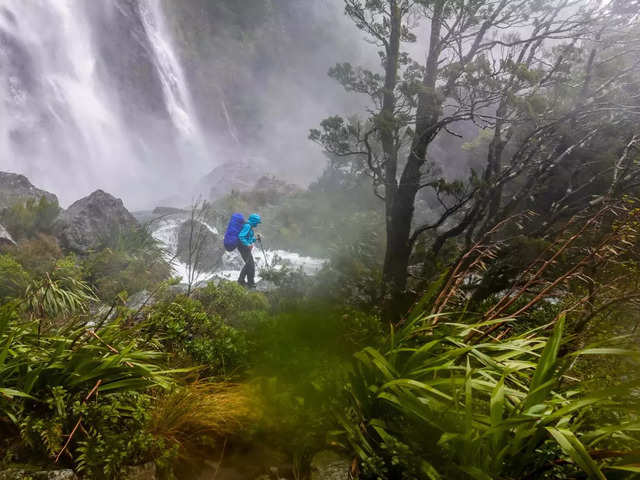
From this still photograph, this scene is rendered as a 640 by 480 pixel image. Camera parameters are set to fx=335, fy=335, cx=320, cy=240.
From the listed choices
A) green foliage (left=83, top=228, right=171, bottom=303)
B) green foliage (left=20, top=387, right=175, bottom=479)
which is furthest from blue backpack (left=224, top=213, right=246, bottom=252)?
green foliage (left=20, top=387, right=175, bottom=479)

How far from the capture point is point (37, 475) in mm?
1372

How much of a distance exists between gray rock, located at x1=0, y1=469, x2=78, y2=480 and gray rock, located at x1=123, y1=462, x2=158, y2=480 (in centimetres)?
20

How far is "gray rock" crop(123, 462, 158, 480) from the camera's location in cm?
152

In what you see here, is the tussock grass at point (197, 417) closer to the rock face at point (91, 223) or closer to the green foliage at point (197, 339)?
the green foliage at point (197, 339)

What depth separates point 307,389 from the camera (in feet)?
7.03

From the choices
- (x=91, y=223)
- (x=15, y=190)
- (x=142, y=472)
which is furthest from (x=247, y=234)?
(x=15, y=190)

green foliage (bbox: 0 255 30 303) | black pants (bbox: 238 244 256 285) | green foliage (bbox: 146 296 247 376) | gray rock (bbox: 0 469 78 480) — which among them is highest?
black pants (bbox: 238 244 256 285)

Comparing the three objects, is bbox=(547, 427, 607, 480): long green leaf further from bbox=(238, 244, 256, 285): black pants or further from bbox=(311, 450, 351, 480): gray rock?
bbox=(238, 244, 256, 285): black pants

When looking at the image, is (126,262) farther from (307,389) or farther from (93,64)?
(93,64)

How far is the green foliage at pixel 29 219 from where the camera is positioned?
28.3 ft

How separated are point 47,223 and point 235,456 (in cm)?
1056

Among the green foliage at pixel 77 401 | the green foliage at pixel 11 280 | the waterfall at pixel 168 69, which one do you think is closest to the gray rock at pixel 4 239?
the green foliage at pixel 11 280

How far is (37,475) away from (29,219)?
10133 millimetres

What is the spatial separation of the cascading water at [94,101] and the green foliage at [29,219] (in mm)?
20226
